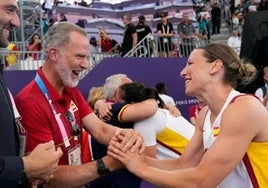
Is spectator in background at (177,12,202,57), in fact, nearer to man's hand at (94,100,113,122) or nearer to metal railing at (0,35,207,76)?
metal railing at (0,35,207,76)

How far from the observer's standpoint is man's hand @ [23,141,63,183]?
2125mm

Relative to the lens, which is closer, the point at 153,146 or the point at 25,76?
the point at 153,146

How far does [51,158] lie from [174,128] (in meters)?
2.07

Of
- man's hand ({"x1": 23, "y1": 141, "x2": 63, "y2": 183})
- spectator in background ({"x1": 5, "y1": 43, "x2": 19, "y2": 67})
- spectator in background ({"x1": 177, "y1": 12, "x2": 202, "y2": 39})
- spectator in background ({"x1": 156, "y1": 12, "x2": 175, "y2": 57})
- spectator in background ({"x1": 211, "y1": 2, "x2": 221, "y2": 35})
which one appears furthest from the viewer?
spectator in background ({"x1": 211, "y1": 2, "x2": 221, "y2": 35})

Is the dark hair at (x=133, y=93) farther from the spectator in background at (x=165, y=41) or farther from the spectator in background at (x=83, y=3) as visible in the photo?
the spectator in background at (x=83, y=3)

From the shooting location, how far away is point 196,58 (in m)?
2.69

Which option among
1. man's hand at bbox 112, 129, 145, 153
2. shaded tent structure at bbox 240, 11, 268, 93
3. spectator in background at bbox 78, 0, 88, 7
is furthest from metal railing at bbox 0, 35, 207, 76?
spectator in background at bbox 78, 0, 88, 7

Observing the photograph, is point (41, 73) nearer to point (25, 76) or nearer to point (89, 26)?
point (25, 76)

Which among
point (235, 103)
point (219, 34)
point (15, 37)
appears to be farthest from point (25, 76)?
point (219, 34)

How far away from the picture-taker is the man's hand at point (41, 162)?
2125 mm

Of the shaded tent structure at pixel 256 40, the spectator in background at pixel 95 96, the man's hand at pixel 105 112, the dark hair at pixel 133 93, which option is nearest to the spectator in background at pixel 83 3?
the shaded tent structure at pixel 256 40

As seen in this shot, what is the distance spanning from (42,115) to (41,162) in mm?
439

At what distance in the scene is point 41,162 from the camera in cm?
214

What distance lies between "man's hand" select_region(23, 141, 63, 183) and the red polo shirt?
30 centimetres
